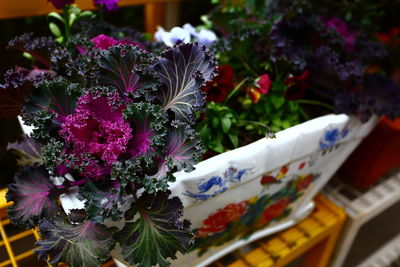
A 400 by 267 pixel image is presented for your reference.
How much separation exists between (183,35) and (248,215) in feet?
1.43

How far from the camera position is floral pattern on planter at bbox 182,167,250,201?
61 centimetres

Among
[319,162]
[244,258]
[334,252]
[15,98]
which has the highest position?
[15,98]

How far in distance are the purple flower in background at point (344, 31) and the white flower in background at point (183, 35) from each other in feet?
1.10

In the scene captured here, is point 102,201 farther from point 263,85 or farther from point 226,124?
point 263,85

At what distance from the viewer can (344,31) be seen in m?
0.94

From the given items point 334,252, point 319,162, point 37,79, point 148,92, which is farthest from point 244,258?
point 37,79

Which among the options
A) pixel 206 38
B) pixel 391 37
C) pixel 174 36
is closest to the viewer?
pixel 174 36

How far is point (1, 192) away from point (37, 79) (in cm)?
22

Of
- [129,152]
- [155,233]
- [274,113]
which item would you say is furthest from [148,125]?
[274,113]

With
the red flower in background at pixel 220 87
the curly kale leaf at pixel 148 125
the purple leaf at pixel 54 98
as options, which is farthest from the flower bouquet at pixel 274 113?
the purple leaf at pixel 54 98

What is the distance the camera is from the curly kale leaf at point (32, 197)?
0.54 metres

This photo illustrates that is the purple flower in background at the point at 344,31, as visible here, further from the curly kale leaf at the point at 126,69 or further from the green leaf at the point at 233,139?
the curly kale leaf at the point at 126,69

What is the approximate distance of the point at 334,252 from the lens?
43.1 inches

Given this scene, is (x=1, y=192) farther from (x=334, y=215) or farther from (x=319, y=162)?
(x=334, y=215)
